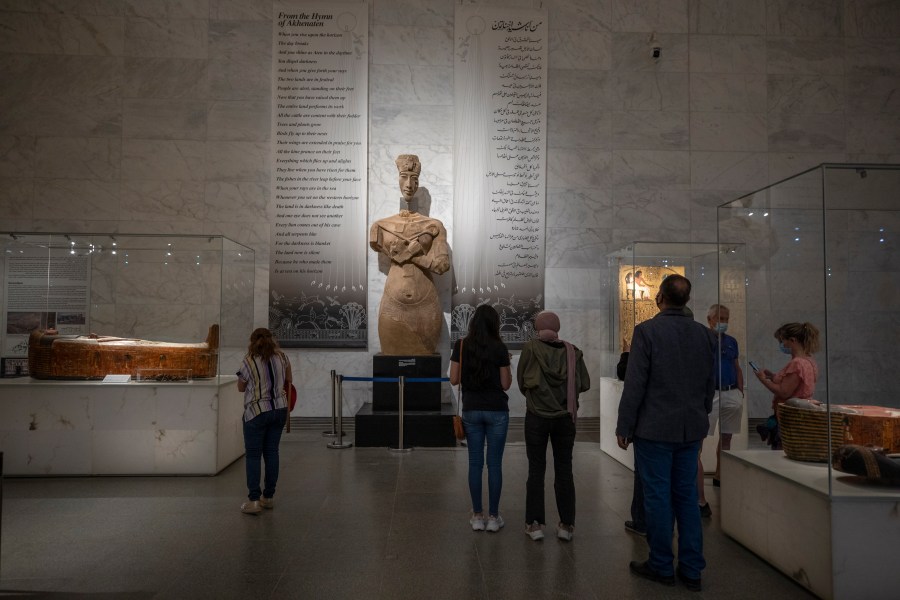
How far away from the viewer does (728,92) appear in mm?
9727

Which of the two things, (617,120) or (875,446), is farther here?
(617,120)

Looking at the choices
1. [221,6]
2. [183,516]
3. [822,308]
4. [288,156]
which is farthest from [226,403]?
[221,6]

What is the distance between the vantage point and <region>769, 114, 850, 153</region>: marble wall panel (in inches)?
384

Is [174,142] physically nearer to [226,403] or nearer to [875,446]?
[226,403]

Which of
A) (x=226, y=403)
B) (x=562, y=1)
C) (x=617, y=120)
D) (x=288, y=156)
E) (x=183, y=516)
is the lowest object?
(x=183, y=516)

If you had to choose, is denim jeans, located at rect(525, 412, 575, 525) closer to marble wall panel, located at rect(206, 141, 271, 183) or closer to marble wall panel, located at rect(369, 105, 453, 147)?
marble wall panel, located at rect(369, 105, 453, 147)

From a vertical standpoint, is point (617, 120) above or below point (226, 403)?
above

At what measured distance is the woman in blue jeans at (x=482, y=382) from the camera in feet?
13.4

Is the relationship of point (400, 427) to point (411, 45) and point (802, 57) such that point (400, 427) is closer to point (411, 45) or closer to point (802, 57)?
point (411, 45)

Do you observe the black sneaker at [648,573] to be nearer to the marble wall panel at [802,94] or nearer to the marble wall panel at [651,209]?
the marble wall panel at [651,209]

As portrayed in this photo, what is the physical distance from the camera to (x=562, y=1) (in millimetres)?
9586

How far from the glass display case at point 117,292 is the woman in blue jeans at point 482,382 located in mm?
3167

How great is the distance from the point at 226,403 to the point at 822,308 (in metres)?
5.27

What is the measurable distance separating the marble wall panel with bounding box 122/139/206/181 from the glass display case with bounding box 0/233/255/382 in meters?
3.13
